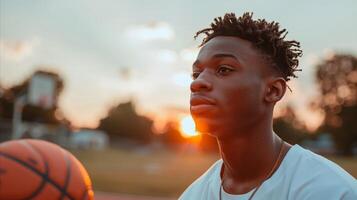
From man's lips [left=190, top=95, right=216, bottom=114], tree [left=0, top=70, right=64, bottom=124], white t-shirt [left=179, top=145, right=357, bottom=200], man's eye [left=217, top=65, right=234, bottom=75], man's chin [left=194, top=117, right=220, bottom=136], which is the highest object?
man's eye [left=217, top=65, right=234, bottom=75]

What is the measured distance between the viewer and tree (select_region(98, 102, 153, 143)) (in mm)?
77750

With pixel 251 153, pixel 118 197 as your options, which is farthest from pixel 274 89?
pixel 118 197

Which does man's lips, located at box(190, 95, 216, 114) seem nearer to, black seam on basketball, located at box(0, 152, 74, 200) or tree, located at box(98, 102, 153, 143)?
black seam on basketball, located at box(0, 152, 74, 200)

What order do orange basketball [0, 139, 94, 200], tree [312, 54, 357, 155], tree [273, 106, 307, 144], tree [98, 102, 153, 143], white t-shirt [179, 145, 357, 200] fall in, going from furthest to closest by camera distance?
1. tree [98, 102, 153, 143]
2. tree [273, 106, 307, 144]
3. tree [312, 54, 357, 155]
4. orange basketball [0, 139, 94, 200]
5. white t-shirt [179, 145, 357, 200]

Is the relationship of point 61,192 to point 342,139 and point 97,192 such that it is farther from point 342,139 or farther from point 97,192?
point 342,139

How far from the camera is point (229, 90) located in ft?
6.89

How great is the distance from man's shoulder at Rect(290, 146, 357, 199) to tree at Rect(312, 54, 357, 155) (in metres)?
59.3

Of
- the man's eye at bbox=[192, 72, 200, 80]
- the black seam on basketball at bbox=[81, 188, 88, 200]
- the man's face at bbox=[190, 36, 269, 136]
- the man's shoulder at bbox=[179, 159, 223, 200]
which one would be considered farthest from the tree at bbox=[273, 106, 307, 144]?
the man's face at bbox=[190, 36, 269, 136]

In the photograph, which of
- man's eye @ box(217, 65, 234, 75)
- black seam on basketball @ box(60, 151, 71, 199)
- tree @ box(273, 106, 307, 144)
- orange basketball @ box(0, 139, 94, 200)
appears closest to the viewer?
man's eye @ box(217, 65, 234, 75)

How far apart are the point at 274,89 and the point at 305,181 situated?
18.9 inches

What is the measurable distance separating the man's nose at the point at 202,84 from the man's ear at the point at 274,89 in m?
0.28

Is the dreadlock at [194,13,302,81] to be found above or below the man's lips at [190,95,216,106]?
above

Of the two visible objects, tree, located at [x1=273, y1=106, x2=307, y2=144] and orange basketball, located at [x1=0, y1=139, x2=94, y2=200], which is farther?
tree, located at [x1=273, y1=106, x2=307, y2=144]

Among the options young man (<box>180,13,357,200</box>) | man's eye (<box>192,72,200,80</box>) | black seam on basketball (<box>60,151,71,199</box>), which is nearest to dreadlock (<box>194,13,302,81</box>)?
young man (<box>180,13,357,200</box>)
